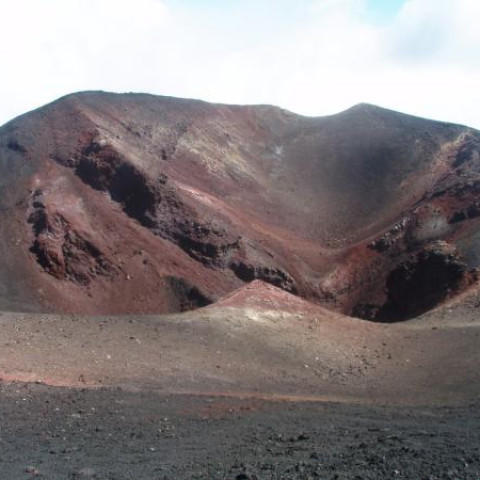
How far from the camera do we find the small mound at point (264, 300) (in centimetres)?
2267

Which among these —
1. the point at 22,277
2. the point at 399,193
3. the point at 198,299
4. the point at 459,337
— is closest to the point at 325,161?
the point at 399,193

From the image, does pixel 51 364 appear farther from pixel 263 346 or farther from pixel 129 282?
pixel 129 282

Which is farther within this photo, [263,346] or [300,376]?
[263,346]

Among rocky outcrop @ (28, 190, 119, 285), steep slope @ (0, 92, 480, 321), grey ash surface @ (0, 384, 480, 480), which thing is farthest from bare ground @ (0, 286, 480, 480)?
rocky outcrop @ (28, 190, 119, 285)

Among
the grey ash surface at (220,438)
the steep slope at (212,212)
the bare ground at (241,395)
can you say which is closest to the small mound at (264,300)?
the bare ground at (241,395)

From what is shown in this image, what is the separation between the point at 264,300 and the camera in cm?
2300

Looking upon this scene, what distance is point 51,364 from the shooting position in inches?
696

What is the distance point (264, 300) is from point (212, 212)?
14.5 m

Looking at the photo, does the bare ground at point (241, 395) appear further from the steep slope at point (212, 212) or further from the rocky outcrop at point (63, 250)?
the rocky outcrop at point (63, 250)

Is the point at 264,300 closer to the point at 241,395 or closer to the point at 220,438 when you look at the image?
the point at 241,395

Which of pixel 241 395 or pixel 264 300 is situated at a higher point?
pixel 264 300

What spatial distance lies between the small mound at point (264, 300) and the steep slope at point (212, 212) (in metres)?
8.20

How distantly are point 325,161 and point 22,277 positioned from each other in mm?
25016

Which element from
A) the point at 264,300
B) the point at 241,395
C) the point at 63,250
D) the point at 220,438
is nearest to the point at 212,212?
the point at 63,250
